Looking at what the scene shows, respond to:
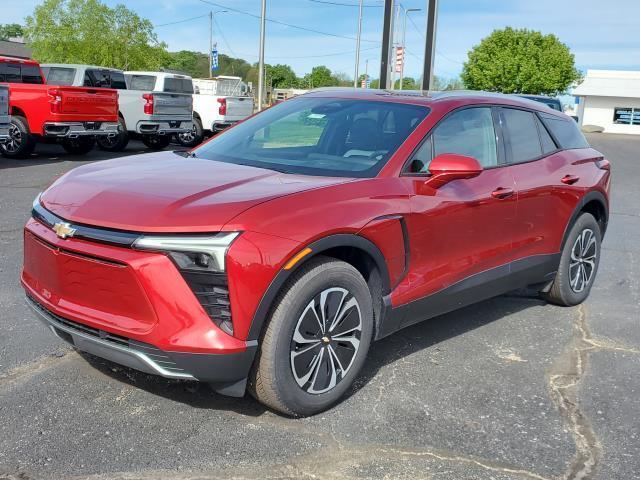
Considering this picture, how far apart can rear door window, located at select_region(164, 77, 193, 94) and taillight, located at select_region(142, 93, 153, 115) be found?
1274 millimetres

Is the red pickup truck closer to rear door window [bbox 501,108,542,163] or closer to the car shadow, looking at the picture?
the car shadow

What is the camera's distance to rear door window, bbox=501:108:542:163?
498cm

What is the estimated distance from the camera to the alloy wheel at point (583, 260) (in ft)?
18.8

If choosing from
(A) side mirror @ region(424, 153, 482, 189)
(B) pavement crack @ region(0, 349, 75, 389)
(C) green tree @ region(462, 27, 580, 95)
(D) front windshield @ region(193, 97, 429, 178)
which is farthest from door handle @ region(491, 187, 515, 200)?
(C) green tree @ region(462, 27, 580, 95)

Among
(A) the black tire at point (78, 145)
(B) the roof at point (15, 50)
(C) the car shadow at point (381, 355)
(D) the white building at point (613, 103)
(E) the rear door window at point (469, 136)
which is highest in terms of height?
(B) the roof at point (15, 50)

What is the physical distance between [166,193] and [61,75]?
15.4m

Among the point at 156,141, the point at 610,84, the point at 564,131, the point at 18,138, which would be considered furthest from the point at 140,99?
the point at 610,84

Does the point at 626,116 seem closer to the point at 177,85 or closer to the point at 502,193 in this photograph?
the point at 177,85

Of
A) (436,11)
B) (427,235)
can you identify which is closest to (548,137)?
(427,235)

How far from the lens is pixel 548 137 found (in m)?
5.45

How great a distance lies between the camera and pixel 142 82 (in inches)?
765

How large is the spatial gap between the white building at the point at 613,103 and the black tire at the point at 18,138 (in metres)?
56.4

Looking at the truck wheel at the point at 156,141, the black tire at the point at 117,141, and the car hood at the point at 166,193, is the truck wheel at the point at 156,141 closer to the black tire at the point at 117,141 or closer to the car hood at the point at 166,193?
the black tire at the point at 117,141

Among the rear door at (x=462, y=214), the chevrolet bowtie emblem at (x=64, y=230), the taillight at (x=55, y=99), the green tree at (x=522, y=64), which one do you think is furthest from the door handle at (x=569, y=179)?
the green tree at (x=522, y=64)
